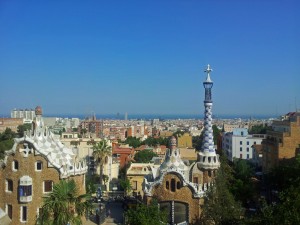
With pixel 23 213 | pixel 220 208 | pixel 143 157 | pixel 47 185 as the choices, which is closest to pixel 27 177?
pixel 47 185

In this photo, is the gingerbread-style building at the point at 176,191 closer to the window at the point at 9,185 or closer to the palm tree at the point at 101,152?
the window at the point at 9,185

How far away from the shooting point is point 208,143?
34312 millimetres

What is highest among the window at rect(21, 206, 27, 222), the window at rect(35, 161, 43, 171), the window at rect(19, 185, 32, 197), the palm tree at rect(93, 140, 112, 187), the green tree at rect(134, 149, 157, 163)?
the window at rect(35, 161, 43, 171)

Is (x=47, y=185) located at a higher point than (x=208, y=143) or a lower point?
lower

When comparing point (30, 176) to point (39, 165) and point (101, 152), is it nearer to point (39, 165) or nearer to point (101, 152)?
point (39, 165)

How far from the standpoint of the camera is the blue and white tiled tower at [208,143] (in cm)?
3316

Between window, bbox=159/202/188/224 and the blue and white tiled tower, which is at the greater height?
the blue and white tiled tower

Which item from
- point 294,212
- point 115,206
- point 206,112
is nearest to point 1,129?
point 115,206

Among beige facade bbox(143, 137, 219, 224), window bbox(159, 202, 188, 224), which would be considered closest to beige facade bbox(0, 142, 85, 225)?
beige facade bbox(143, 137, 219, 224)

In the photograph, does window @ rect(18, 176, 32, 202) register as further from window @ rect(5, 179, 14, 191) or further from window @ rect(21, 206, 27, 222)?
window @ rect(5, 179, 14, 191)

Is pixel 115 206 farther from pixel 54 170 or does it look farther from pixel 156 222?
pixel 156 222

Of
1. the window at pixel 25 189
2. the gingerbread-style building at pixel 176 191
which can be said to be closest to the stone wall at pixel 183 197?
the gingerbread-style building at pixel 176 191

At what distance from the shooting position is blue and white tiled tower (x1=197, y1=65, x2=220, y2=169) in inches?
1305

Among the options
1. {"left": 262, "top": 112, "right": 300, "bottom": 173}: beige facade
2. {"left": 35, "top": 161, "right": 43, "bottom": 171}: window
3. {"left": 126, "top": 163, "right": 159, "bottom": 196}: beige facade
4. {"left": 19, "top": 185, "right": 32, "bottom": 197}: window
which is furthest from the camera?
{"left": 262, "top": 112, "right": 300, "bottom": 173}: beige facade
